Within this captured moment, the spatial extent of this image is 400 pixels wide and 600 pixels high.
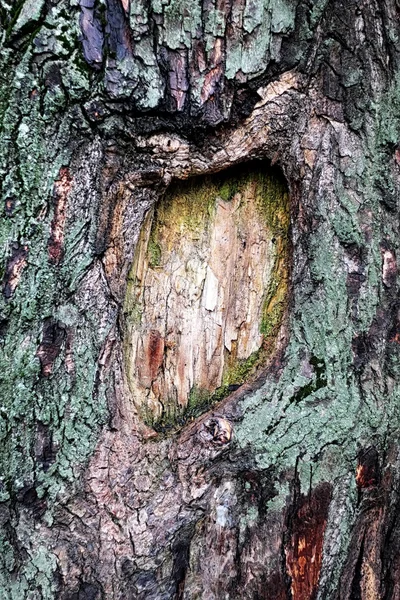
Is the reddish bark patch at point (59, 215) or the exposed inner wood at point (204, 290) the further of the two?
the exposed inner wood at point (204, 290)

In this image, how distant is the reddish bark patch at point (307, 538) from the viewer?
5.09 ft

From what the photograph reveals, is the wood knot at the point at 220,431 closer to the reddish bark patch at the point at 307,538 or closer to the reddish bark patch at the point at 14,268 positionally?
the reddish bark patch at the point at 307,538

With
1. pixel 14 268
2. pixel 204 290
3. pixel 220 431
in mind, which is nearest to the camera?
pixel 14 268

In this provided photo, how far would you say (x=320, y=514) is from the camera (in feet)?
5.12

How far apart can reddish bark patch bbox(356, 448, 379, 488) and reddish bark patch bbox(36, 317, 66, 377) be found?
84 centimetres

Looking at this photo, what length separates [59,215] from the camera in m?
1.35

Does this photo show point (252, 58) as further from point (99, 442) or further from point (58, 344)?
point (99, 442)

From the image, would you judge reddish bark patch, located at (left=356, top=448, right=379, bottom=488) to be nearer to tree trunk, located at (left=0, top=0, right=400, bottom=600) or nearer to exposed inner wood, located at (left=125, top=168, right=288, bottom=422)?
tree trunk, located at (left=0, top=0, right=400, bottom=600)

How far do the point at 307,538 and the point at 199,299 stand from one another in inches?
27.5

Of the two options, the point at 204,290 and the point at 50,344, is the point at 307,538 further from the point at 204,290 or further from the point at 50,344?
the point at 50,344

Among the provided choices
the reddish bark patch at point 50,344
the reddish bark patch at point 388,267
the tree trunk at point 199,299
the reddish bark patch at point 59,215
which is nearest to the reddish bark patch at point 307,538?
the tree trunk at point 199,299

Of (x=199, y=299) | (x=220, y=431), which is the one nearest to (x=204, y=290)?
(x=199, y=299)

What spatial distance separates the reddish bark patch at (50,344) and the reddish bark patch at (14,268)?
0.11 meters

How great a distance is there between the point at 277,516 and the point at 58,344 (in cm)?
72
